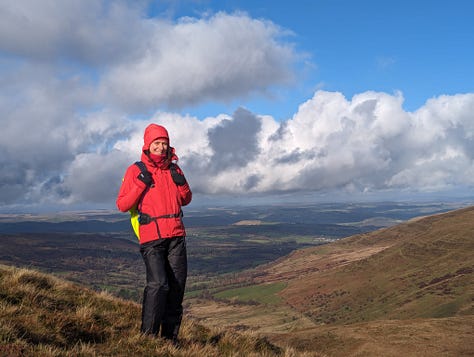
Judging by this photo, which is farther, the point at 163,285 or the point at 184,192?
the point at 184,192

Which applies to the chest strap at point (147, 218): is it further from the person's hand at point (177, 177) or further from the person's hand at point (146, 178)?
the person's hand at point (177, 177)

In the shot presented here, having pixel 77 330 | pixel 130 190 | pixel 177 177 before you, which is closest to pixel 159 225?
pixel 130 190

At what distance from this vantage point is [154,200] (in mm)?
8219

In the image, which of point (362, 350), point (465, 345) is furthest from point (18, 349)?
point (465, 345)

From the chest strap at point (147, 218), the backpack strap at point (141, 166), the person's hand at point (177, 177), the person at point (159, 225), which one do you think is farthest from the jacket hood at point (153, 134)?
the chest strap at point (147, 218)

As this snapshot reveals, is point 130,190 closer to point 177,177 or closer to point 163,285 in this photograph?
point 177,177

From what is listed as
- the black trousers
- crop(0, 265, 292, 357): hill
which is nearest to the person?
the black trousers

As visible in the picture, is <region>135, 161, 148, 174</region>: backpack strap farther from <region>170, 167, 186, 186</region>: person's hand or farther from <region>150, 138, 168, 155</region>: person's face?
<region>170, 167, 186, 186</region>: person's hand

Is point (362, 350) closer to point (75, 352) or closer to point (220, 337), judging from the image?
point (220, 337)

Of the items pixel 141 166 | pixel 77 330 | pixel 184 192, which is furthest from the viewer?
pixel 184 192

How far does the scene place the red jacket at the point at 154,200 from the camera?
8070 millimetres

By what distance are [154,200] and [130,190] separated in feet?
1.81

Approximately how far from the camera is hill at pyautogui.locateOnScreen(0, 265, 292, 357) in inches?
246

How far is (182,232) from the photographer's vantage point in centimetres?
830
